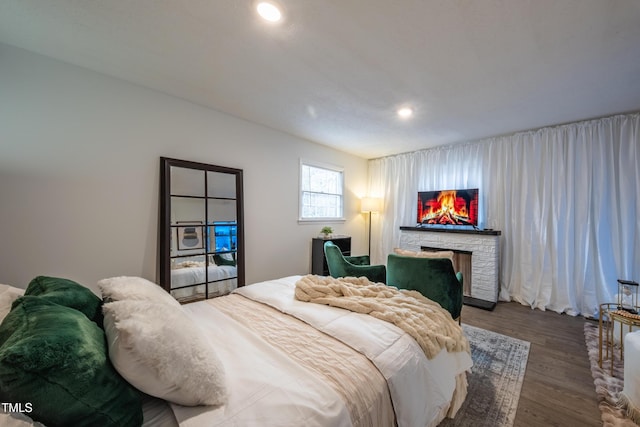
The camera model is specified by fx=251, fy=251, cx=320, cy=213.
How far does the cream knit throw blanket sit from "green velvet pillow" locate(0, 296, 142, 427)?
1.15 m

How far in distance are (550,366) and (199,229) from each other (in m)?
3.64

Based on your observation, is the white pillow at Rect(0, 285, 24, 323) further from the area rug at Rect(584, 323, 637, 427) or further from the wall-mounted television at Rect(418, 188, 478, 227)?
the wall-mounted television at Rect(418, 188, 478, 227)

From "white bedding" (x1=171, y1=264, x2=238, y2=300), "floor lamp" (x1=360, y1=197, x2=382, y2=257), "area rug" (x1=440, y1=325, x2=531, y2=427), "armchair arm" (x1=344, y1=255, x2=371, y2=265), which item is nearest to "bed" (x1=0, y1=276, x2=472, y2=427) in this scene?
"area rug" (x1=440, y1=325, x2=531, y2=427)

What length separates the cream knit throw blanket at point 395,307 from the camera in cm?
141

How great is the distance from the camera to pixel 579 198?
326cm

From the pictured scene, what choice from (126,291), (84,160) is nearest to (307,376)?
(126,291)

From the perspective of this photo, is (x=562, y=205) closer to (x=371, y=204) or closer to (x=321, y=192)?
(x=371, y=204)

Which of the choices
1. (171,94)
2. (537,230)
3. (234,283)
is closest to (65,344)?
(234,283)

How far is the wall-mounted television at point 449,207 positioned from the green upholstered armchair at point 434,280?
2049mm

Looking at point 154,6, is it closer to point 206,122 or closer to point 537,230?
point 206,122

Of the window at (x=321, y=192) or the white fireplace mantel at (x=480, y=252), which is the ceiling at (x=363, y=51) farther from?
the white fireplace mantel at (x=480, y=252)

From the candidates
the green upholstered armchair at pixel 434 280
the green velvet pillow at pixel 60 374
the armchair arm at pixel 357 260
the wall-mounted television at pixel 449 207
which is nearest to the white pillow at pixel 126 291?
the green velvet pillow at pixel 60 374

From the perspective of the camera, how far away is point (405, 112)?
3.07 m

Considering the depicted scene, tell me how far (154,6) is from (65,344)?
6.33 feet
